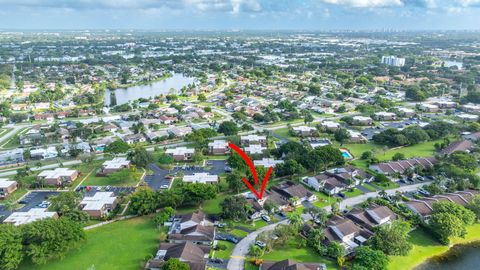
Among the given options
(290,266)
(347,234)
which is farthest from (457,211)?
(290,266)

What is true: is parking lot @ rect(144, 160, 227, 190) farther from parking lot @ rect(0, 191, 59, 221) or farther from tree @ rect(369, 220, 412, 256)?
tree @ rect(369, 220, 412, 256)

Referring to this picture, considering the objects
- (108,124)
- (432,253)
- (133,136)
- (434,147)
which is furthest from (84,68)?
(432,253)

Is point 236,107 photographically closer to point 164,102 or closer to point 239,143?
point 164,102

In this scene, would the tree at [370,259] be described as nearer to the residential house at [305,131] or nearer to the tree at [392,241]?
the tree at [392,241]

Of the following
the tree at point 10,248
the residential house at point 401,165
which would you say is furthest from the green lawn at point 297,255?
the residential house at point 401,165

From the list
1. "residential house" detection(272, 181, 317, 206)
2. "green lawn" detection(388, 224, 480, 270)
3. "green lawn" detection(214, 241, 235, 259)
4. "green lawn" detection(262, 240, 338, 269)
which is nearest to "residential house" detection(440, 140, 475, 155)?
"green lawn" detection(388, 224, 480, 270)

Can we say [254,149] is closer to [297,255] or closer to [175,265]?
[297,255]
